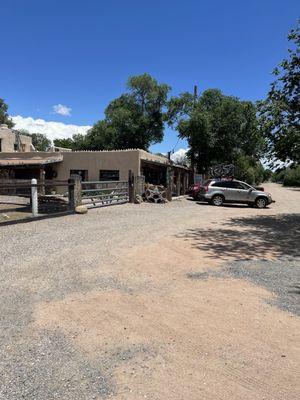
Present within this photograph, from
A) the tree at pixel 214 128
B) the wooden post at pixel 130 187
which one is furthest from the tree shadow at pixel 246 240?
the tree at pixel 214 128

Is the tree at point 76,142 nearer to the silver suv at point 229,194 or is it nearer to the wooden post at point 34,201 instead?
the silver suv at point 229,194

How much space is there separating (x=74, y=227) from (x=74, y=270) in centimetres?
520

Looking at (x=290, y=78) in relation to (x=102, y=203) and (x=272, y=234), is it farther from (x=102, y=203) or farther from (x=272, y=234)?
(x=102, y=203)

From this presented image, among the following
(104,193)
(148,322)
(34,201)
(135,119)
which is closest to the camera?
(148,322)

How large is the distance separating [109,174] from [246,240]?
60.2ft

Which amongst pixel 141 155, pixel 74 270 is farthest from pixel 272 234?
pixel 141 155

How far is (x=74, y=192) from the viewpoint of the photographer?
51.3ft

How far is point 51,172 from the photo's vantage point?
30234 millimetres

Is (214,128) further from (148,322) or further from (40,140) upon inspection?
(40,140)

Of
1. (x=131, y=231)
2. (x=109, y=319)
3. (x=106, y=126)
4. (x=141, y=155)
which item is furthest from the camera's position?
(x=106, y=126)

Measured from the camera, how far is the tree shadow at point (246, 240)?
874 centimetres

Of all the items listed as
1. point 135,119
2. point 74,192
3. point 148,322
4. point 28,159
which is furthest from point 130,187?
point 135,119

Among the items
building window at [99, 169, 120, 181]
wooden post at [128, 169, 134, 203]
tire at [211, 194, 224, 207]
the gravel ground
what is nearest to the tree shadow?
the gravel ground

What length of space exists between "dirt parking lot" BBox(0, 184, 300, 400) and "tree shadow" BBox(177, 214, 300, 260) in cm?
10
